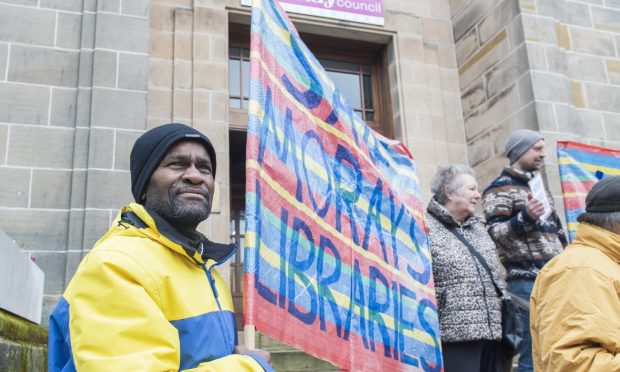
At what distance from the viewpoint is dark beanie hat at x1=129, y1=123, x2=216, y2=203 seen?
2.10 metres

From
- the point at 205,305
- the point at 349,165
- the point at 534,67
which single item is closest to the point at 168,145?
the point at 205,305

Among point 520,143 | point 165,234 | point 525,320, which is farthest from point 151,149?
point 520,143

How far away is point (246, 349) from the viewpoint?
1.90m

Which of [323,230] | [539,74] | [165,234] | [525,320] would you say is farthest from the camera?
[539,74]

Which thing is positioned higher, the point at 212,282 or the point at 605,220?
the point at 605,220

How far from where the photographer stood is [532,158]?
470 centimetres

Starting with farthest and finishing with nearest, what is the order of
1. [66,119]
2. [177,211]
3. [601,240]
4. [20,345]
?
[66,119] → [20,345] → [601,240] → [177,211]

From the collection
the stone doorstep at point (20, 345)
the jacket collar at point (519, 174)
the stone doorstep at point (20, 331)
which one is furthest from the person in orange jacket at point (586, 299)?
the stone doorstep at point (20, 331)

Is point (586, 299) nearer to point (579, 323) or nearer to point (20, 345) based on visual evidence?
point (579, 323)

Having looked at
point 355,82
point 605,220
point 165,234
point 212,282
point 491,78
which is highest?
point 355,82

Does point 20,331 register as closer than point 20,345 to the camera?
No

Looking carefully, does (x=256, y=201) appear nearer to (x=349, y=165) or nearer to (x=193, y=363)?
(x=193, y=363)

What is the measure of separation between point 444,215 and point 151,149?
2.32 metres

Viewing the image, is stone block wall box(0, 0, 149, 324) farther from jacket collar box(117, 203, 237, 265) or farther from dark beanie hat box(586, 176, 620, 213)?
dark beanie hat box(586, 176, 620, 213)
